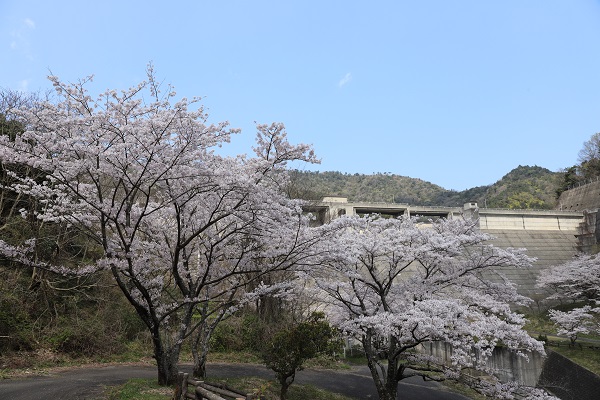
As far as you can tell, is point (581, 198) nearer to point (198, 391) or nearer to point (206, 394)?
point (198, 391)

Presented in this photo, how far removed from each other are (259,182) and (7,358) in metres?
9.67

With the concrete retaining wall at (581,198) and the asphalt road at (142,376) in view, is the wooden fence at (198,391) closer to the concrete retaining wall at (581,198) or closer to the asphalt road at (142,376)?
the asphalt road at (142,376)

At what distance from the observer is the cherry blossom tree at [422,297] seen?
959 cm

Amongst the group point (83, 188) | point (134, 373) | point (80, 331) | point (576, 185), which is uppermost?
point (576, 185)

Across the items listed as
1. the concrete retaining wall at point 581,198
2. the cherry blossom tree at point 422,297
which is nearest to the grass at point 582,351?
the cherry blossom tree at point 422,297

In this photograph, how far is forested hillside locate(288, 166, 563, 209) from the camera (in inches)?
2309

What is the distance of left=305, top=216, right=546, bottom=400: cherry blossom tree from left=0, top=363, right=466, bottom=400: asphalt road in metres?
3.21

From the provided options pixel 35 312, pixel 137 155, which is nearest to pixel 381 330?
pixel 137 155

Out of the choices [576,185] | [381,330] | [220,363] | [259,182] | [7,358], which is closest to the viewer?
[259,182]

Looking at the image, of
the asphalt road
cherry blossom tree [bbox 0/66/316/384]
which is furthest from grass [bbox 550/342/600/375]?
cherry blossom tree [bbox 0/66/316/384]

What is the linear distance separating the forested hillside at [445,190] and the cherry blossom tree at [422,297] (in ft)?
117

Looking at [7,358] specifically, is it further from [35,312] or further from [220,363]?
[220,363]

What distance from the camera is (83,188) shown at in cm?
886

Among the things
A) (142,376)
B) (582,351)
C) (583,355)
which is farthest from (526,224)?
(142,376)
